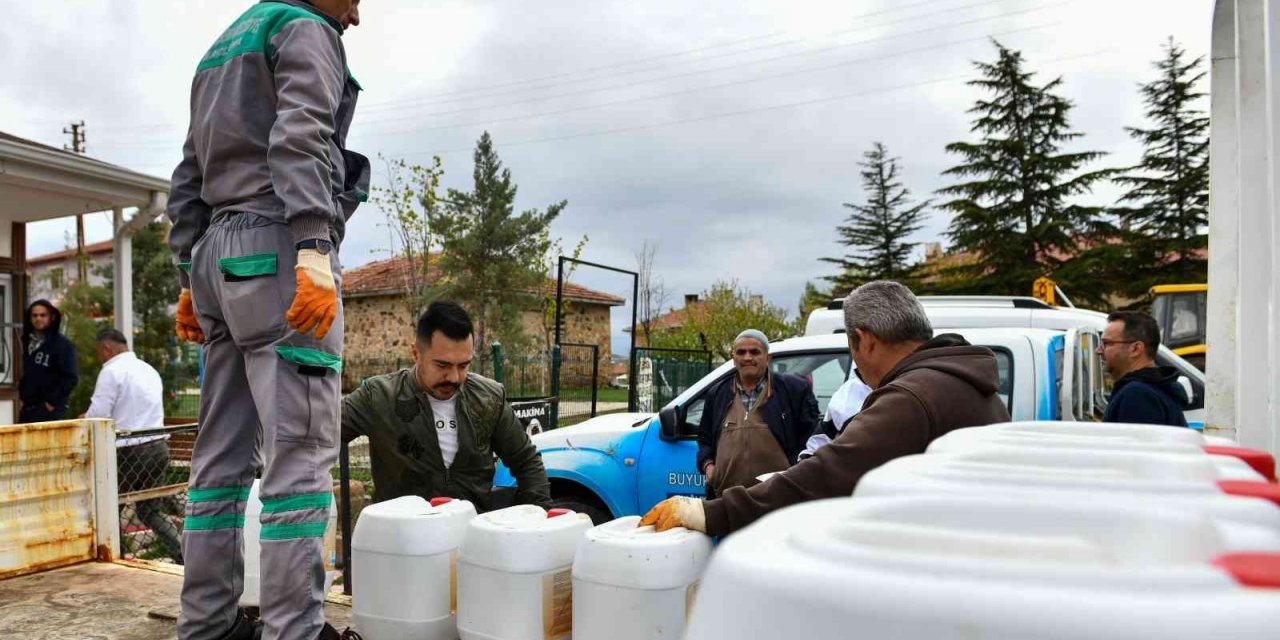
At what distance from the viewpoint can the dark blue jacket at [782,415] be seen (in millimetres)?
5402

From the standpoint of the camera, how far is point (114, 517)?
4.16 metres

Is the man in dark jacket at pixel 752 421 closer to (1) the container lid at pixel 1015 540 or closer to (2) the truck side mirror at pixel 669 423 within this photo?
(2) the truck side mirror at pixel 669 423

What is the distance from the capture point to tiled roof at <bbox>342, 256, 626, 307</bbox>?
31906 millimetres

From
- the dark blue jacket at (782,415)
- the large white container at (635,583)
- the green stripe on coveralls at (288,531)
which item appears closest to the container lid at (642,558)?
the large white container at (635,583)

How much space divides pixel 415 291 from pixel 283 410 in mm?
27338

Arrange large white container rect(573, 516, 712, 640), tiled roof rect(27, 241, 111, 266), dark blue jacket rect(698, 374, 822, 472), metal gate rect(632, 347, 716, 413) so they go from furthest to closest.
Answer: tiled roof rect(27, 241, 111, 266) < metal gate rect(632, 347, 716, 413) < dark blue jacket rect(698, 374, 822, 472) < large white container rect(573, 516, 712, 640)

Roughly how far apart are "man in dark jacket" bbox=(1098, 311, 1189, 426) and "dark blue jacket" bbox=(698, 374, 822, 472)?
5.39 feet

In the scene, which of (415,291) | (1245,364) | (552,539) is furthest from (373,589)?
(415,291)

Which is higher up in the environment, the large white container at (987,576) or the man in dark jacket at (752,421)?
the large white container at (987,576)

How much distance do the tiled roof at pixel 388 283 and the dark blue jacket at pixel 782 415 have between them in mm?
23946

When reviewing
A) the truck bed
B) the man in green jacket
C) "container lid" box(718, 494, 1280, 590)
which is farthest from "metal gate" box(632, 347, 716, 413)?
"container lid" box(718, 494, 1280, 590)

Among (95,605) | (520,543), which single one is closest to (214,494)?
(520,543)

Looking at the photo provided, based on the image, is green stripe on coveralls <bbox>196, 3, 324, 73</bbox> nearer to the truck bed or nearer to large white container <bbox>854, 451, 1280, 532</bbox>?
the truck bed

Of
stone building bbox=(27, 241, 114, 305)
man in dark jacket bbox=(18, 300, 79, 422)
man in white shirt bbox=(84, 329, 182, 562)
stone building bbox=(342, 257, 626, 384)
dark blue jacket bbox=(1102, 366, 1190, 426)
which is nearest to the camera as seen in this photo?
dark blue jacket bbox=(1102, 366, 1190, 426)
